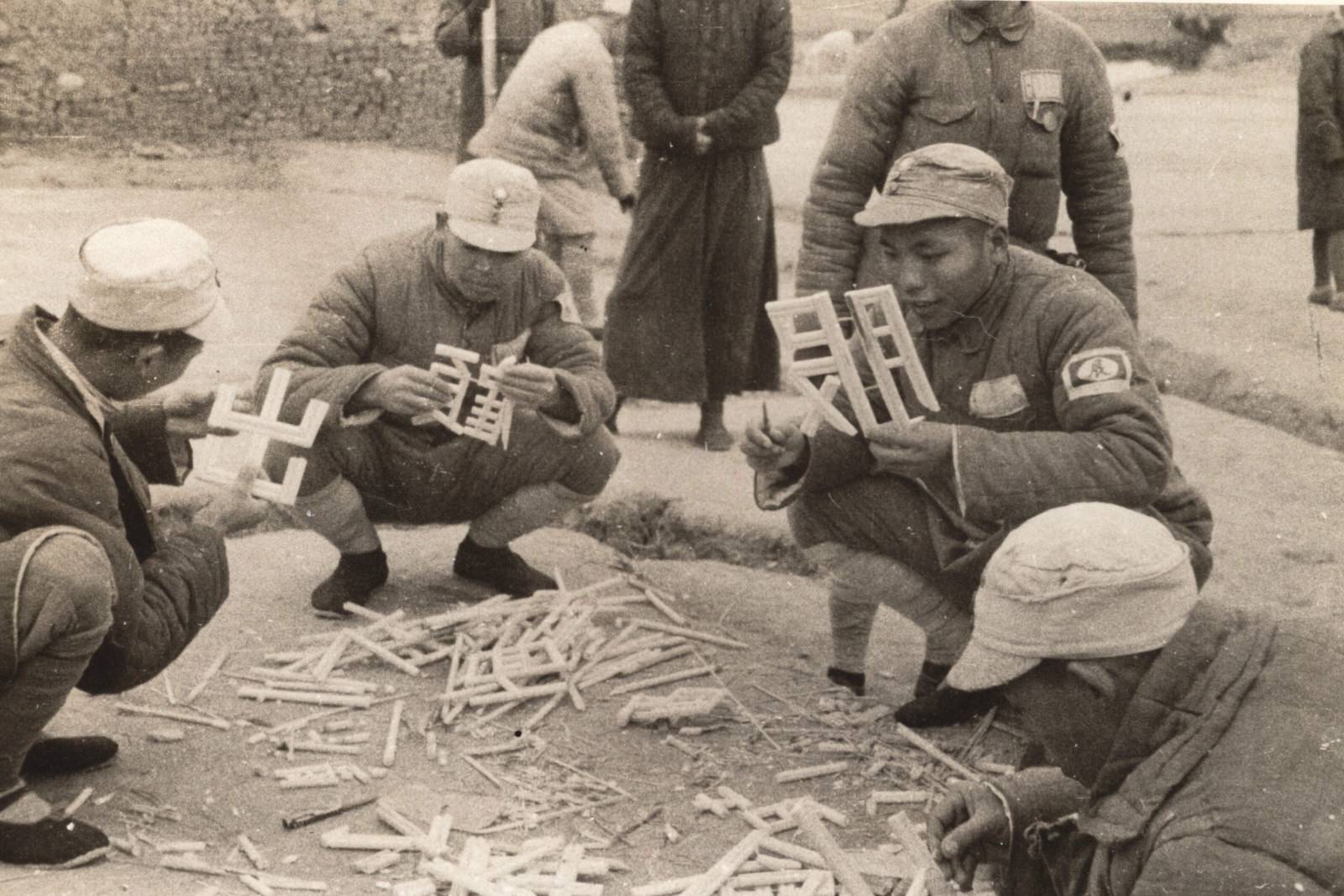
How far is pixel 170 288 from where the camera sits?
3.80 m

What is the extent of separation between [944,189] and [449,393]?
1.80 m

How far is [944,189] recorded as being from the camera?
4.11 metres

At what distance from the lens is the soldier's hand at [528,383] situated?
16.5 ft

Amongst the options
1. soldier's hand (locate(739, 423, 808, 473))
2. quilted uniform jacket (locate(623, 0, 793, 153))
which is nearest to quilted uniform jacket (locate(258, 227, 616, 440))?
soldier's hand (locate(739, 423, 808, 473))

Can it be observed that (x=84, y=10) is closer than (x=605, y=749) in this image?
No

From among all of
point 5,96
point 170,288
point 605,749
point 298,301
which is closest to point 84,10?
point 5,96

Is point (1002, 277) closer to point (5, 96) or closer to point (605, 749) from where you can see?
point (605, 749)

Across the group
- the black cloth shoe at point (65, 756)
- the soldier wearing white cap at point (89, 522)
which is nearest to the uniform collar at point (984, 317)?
the soldier wearing white cap at point (89, 522)

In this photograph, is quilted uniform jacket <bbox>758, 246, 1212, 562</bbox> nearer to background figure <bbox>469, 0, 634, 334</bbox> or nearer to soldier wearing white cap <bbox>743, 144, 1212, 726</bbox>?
soldier wearing white cap <bbox>743, 144, 1212, 726</bbox>

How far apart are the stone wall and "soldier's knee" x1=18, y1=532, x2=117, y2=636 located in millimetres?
3779

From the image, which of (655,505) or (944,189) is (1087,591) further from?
(655,505)

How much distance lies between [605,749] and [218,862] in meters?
1.15

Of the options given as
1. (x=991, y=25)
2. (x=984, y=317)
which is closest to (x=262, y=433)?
(x=984, y=317)

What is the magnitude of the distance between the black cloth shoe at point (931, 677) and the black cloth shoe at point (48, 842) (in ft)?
7.64
